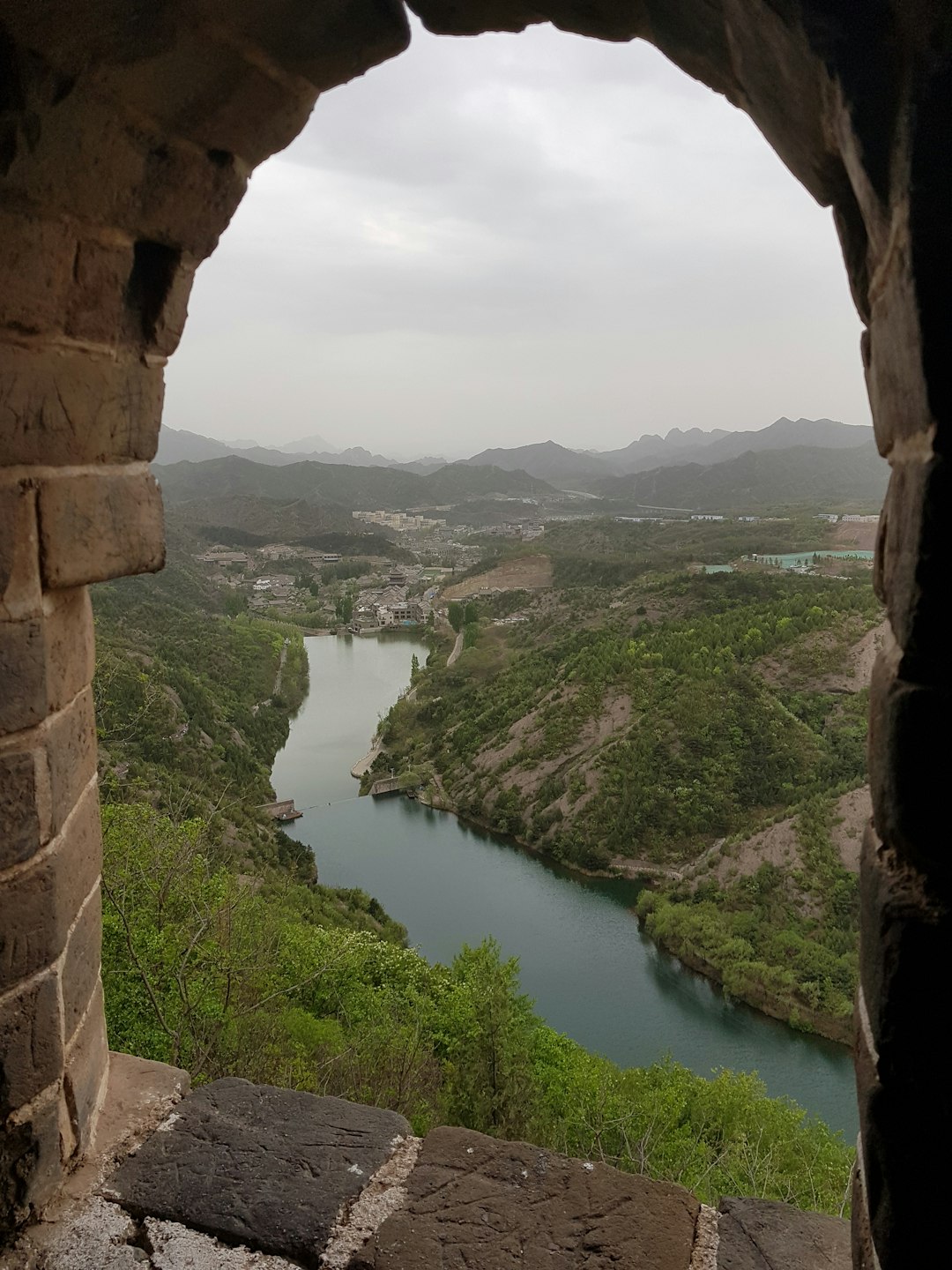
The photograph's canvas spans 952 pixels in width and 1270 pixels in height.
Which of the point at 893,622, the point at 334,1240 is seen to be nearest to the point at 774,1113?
the point at 334,1240

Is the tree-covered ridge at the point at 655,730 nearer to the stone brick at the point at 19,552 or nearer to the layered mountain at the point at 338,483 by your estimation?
the stone brick at the point at 19,552

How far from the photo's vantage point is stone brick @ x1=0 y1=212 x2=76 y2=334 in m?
1.34

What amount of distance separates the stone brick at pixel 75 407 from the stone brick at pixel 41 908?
2.18 ft

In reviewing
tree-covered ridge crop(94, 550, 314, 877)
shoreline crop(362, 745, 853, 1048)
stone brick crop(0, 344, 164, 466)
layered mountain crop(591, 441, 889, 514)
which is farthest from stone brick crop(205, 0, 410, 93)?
layered mountain crop(591, 441, 889, 514)

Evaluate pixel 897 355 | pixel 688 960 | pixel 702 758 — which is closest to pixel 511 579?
pixel 702 758

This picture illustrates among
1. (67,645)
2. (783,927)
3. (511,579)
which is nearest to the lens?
(67,645)

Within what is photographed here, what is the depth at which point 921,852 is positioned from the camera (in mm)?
928

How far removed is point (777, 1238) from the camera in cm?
148

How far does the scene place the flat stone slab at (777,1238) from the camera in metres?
1.42

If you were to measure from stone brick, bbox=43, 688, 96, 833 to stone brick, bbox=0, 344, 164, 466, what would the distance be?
455mm

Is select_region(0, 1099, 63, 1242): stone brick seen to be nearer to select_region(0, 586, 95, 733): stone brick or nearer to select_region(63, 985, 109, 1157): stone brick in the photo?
select_region(63, 985, 109, 1157): stone brick

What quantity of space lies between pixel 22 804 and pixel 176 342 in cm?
87

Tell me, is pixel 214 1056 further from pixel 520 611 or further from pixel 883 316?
pixel 520 611

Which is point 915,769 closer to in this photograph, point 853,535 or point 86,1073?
point 86,1073
